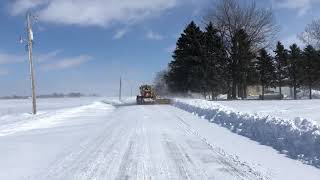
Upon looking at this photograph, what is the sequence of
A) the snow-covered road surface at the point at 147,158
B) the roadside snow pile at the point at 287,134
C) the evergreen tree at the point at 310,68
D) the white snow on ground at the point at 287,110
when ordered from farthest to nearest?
the evergreen tree at the point at 310,68
the white snow on ground at the point at 287,110
the roadside snow pile at the point at 287,134
the snow-covered road surface at the point at 147,158

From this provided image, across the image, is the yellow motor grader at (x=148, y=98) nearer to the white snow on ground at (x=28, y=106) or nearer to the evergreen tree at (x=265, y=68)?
the white snow on ground at (x=28, y=106)

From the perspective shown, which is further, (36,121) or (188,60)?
(188,60)

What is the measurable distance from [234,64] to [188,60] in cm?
723

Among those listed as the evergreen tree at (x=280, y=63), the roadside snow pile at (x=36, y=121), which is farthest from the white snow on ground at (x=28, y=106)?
the evergreen tree at (x=280, y=63)

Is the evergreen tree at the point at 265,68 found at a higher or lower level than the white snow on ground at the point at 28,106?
higher

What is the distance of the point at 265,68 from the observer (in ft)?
264

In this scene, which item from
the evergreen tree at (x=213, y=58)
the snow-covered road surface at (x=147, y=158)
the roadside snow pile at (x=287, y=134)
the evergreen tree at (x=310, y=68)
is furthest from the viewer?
the evergreen tree at (x=310, y=68)

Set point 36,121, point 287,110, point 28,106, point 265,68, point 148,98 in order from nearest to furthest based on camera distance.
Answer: point 36,121 < point 287,110 < point 148,98 < point 265,68 < point 28,106

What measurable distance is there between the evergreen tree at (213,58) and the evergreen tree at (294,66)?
34.7ft

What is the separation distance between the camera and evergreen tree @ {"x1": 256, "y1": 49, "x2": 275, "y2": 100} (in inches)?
3142

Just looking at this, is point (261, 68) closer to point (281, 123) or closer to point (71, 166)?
point (281, 123)

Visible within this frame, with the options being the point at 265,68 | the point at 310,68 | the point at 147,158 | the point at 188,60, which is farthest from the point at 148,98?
the point at 147,158

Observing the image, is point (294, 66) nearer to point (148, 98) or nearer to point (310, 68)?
point (310, 68)

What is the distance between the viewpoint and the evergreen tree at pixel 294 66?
257 feet
